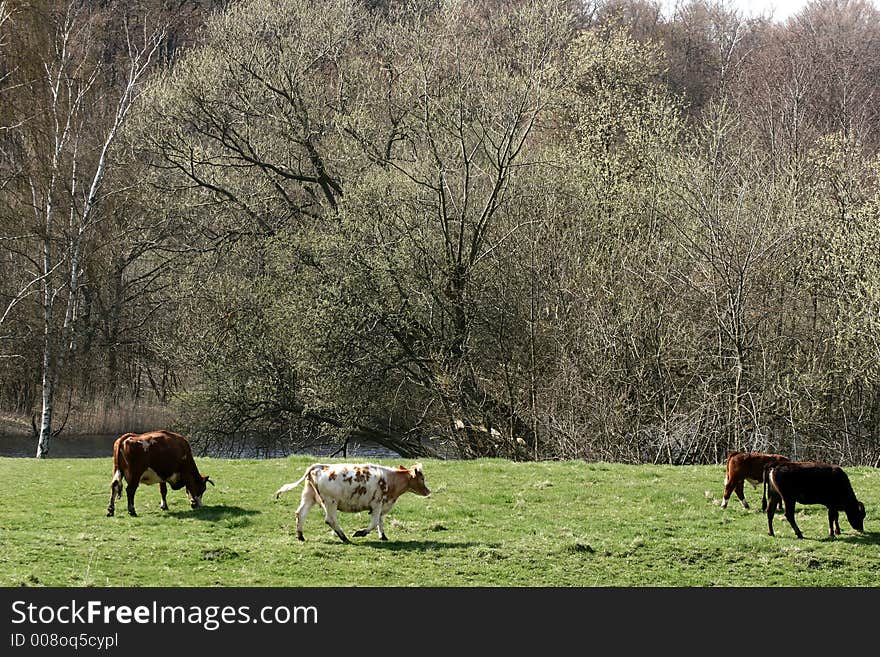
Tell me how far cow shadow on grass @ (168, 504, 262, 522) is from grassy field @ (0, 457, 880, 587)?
0.04 m

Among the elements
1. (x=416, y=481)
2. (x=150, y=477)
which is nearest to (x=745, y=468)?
(x=416, y=481)

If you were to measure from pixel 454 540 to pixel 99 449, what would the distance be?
26360mm

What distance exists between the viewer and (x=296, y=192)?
35.7 metres

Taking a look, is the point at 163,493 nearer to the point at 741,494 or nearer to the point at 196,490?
the point at 196,490

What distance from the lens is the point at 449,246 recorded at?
1159 inches

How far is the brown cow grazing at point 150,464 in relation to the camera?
14242mm

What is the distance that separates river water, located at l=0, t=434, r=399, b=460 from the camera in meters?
33.9

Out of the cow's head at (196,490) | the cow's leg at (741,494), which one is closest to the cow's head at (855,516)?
the cow's leg at (741,494)

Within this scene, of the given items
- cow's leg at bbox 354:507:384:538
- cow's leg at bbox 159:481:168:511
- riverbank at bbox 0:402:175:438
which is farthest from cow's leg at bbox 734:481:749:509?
riverbank at bbox 0:402:175:438

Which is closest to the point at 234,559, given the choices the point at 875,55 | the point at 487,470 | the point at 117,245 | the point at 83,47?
the point at 487,470

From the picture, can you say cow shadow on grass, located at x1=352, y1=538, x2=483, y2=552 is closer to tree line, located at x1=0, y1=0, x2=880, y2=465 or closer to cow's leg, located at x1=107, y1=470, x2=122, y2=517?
cow's leg, located at x1=107, y1=470, x2=122, y2=517

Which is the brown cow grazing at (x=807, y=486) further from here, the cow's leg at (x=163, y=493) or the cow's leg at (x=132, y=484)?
the cow's leg at (x=132, y=484)

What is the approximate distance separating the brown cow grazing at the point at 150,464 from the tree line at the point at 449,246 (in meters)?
12.9

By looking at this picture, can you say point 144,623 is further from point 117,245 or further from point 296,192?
point 117,245
